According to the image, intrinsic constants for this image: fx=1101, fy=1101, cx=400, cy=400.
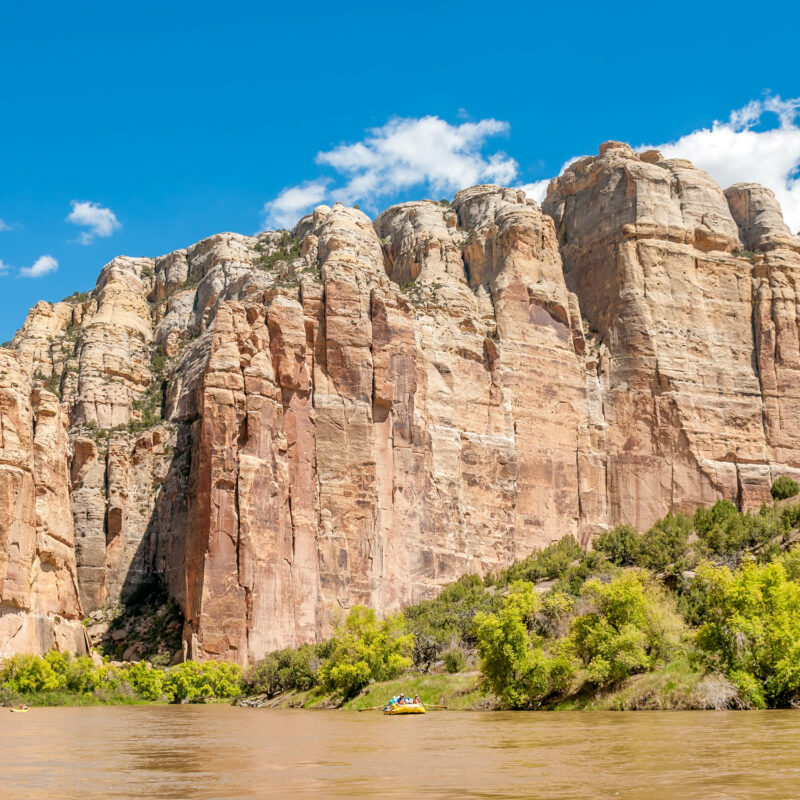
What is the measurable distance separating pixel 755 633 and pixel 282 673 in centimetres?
3319

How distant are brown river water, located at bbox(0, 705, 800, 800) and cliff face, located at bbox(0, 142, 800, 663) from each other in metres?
35.1

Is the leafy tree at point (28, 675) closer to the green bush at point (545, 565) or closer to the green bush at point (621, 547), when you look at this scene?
the green bush at point (545, 565)

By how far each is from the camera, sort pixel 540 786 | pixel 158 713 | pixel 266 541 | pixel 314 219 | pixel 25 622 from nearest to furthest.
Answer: pixel 540 786, pixel 158 713, pixel 25 622, pixel 266 541, pixel 314 219

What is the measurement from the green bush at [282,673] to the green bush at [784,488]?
1688 inches

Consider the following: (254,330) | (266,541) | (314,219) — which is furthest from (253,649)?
(314,219)

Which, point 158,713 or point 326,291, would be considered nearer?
point 158,713

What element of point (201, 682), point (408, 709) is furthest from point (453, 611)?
point (408, 709)

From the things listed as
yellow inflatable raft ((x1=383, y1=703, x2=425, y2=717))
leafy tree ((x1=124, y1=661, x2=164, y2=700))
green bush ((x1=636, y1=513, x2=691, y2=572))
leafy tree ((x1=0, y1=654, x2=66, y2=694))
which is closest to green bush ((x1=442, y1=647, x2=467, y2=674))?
yellow inflatable raft ((x1=383, y1=703, x2=425, y2=717))

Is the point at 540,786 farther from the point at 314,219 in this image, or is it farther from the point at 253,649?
the point at 314,219

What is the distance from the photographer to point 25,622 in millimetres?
70125

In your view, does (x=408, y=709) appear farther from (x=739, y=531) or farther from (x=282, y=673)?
(x=739, y=531)

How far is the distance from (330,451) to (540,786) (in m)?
62.8

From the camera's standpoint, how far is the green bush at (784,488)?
8919cm

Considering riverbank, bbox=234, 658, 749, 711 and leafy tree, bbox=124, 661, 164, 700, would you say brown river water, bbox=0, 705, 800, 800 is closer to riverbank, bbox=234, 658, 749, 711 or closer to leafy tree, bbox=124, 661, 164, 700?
riverbank, bbox=234, 658, 749, 711
